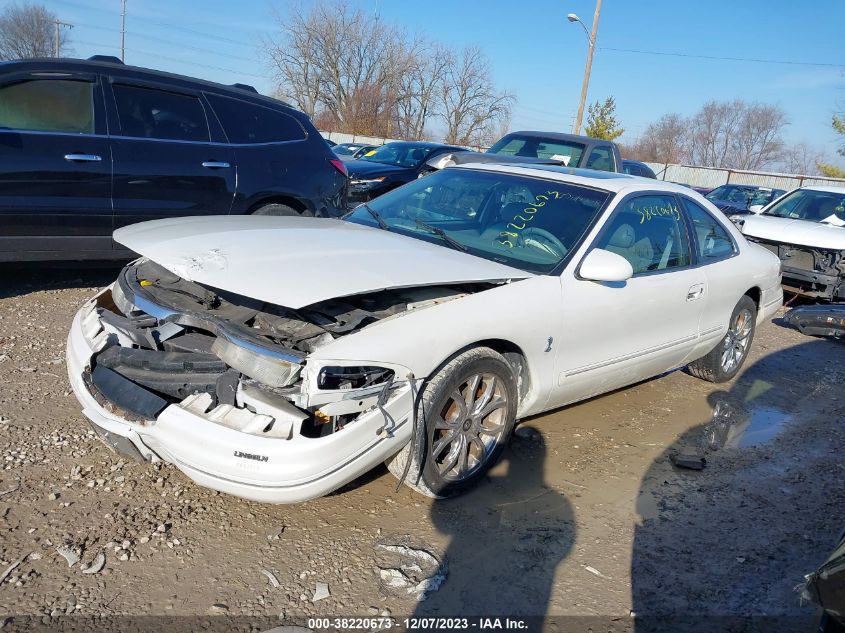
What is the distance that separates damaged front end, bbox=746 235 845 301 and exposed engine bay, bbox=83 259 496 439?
7.43 meters

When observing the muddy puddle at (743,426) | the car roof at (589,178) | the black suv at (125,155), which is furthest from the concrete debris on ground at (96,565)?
the muddy puddle at (743,426)

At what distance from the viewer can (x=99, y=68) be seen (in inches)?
222

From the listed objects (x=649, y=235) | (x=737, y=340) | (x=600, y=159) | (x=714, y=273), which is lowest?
(x=737, y=340)

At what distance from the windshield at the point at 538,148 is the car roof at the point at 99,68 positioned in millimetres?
5532

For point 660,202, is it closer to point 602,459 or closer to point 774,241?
point 602,459

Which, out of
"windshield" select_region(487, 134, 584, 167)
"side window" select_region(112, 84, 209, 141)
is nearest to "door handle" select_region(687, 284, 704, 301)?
"side window" select_region(112, 84, 209, 141)

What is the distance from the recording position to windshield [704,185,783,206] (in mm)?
19562

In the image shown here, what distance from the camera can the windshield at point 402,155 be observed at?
12375 millimetres

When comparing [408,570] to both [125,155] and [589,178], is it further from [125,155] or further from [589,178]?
[125,155]

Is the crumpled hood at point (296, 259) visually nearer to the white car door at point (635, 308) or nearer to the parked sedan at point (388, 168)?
the white car door at point (635, 308)

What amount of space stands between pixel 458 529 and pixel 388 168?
9.01m

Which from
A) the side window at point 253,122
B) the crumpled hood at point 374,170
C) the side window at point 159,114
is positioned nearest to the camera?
the side window at point 159,114

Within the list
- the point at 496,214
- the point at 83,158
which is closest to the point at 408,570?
the point at 496,214

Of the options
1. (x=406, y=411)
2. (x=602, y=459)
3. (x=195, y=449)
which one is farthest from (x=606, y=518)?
(x=195, y=449)
